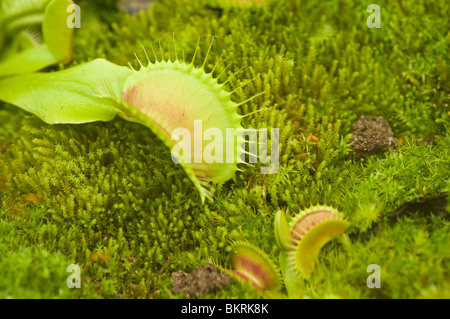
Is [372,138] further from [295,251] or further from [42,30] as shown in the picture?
[42,30]

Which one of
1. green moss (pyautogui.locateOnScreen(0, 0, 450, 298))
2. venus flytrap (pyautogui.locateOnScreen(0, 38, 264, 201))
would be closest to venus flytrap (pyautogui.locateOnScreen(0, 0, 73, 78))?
green moss (pyautogui.locateOnScreen(0, 0, 450, 298))

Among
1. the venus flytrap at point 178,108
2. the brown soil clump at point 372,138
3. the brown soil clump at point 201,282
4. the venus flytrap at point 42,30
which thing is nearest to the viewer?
the brown soil clump at point 201,282

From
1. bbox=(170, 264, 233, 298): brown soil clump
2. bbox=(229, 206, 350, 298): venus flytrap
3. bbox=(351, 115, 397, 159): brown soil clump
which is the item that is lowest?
bbox=(170, 264, 233, 298): brown soil clump

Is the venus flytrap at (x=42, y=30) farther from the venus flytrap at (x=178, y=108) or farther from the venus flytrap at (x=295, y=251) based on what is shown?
the venus flytrap at (x=295, y=251)

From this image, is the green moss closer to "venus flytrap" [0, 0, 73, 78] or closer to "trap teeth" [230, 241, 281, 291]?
"trap teeth" [230, 241, 281, 291]

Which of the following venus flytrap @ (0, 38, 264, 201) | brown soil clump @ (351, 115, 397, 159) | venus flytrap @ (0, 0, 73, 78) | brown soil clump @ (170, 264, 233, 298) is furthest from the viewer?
venus flytrap @ (0, 0, 73, 78)

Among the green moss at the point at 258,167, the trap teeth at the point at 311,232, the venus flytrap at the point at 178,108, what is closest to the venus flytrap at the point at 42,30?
the green moss at the point at 258,167

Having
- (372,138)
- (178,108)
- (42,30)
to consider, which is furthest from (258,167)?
(42,30)
